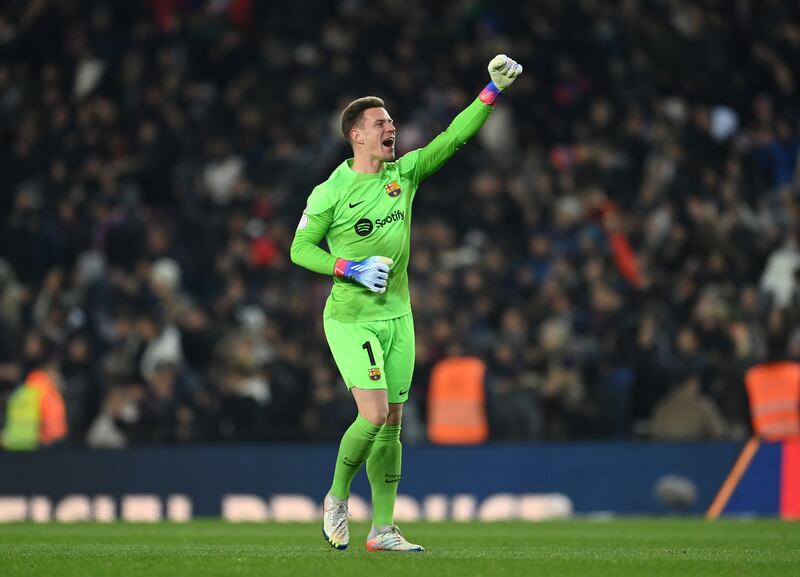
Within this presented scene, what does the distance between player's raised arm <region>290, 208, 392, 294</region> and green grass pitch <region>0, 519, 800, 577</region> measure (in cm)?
155

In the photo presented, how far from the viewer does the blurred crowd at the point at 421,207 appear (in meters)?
17.5

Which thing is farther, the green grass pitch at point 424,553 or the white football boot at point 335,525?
the white football boot at point 335,525

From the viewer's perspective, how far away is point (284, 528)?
44.5 ft

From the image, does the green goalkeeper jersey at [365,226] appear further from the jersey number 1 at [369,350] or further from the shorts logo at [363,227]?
the jersey number 1 at [369,350]

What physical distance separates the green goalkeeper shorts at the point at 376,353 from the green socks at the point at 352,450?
24 cm

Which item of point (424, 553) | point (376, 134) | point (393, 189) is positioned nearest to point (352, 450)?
point (424, 553)

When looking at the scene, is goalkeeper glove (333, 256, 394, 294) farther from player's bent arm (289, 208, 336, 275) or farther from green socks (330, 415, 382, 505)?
green socks (330, 415, 382, 505)

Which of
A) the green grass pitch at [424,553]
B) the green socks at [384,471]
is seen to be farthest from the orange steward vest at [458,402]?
the green socks at [384,471]

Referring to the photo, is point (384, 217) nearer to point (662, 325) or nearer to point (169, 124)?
point (662, 325)

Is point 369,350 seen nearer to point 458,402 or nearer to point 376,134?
point 376,134

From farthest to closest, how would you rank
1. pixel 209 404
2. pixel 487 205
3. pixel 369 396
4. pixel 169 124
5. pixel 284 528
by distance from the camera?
pixel 169 124, pixel 487 205, pixel 209 404, pixel 284 528, pixel 369 396

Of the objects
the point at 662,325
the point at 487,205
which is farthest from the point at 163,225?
the point at 662,325

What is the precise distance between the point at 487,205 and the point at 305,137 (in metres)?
3.38

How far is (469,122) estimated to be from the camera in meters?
9.36
